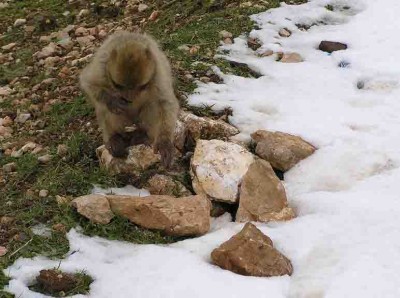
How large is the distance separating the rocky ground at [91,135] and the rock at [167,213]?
1 centimetres

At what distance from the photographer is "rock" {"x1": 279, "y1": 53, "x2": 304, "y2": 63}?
5242 mm

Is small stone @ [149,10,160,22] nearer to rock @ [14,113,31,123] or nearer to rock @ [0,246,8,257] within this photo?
rock @ [14,113,31,123]

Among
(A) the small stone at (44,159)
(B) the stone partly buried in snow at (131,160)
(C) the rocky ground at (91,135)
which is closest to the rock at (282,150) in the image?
(C) the rocky ground at (91,135)

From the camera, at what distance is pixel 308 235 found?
333cm

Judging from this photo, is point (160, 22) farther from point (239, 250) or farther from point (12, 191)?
point (239, 250)

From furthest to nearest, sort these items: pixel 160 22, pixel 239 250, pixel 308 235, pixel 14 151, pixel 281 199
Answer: pixel 160 22 → pixel 14 151 → pixel 281 199 → pixel 308 235 → pixel 239 250

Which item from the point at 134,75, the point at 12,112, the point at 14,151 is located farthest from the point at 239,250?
the point at 12,112

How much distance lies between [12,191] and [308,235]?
1.81 meters

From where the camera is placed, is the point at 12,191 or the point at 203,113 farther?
the point at 203,113

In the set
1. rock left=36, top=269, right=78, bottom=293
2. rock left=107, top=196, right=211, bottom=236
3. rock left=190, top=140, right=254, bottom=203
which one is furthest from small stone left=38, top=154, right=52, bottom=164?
rock left=36, top=269, right=78, bottom=293

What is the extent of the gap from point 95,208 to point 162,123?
84 cm

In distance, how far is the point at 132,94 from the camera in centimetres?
373

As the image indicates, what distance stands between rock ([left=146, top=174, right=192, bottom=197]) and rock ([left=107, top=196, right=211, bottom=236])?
0.98ft

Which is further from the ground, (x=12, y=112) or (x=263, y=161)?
(x=263, y=161)
